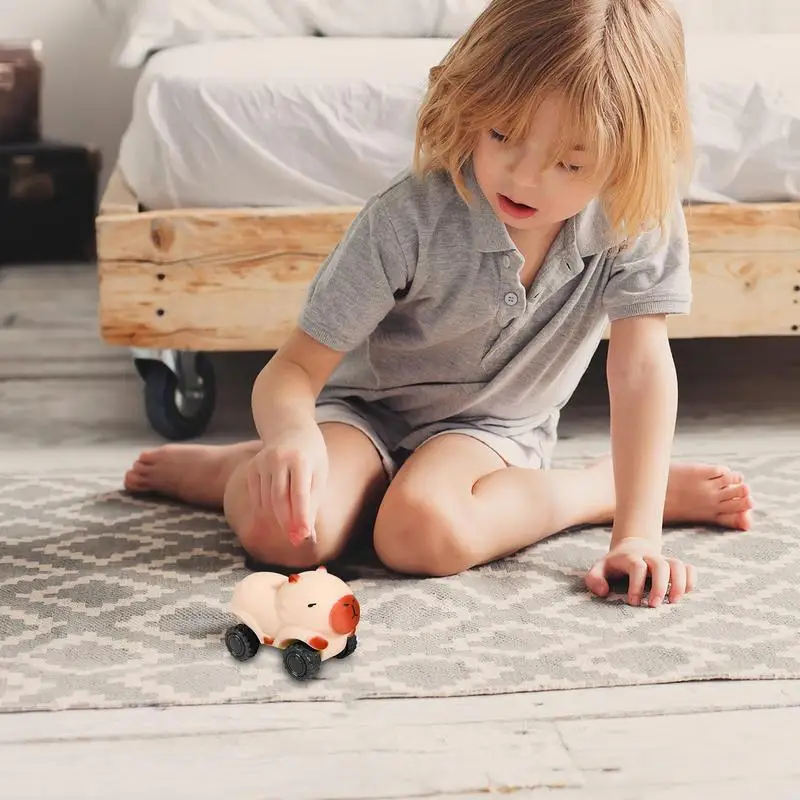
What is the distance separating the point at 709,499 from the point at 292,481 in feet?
1.52

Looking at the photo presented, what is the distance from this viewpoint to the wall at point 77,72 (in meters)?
2.67

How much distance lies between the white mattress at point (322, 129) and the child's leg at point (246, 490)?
331 millimetres

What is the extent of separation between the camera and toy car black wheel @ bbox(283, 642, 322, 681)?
0.86 meters

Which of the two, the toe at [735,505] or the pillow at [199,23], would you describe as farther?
the pillow at [199,23]

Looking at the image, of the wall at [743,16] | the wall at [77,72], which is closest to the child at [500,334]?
the wall at [743,16]

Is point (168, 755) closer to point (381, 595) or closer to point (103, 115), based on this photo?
point (381, 595)

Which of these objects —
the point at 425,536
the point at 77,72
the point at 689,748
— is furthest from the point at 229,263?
the point at 77,72

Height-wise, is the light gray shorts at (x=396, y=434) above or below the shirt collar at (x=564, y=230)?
below

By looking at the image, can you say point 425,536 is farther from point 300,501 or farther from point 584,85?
point 584,85

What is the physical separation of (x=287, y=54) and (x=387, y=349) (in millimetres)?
522

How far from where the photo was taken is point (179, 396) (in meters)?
1.47

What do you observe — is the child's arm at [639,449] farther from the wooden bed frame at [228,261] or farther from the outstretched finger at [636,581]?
the wooden bed frame at [228,261]

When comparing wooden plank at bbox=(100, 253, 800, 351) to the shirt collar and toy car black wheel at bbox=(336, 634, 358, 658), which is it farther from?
toy car black wheel at bbox=(336, 634, 358, 658)

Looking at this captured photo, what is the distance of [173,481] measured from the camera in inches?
49.1
